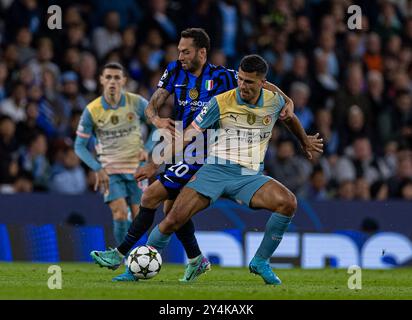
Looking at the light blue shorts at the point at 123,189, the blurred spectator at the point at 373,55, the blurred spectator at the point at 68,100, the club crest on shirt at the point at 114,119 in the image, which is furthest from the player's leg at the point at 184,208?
the blurred spectator at the point at 373,55

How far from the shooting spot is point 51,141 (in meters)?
16.4

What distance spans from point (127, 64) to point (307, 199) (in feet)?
13.3

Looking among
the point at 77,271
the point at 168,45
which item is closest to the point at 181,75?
the point at 77,271

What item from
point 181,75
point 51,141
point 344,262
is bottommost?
point 344,262

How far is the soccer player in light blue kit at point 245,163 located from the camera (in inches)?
413

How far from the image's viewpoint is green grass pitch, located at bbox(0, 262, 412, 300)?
9632 millimetres

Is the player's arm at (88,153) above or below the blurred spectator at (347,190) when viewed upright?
above

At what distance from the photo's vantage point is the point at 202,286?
10648 millimetres

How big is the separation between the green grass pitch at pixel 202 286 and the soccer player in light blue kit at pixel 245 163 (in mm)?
495

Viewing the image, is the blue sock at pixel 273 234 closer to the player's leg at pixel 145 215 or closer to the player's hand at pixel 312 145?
the player's hand at pixel 312 145

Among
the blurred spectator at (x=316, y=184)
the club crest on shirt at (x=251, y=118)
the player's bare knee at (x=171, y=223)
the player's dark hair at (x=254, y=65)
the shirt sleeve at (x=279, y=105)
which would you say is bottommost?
the blurred spectator at (x=316, y=184)
